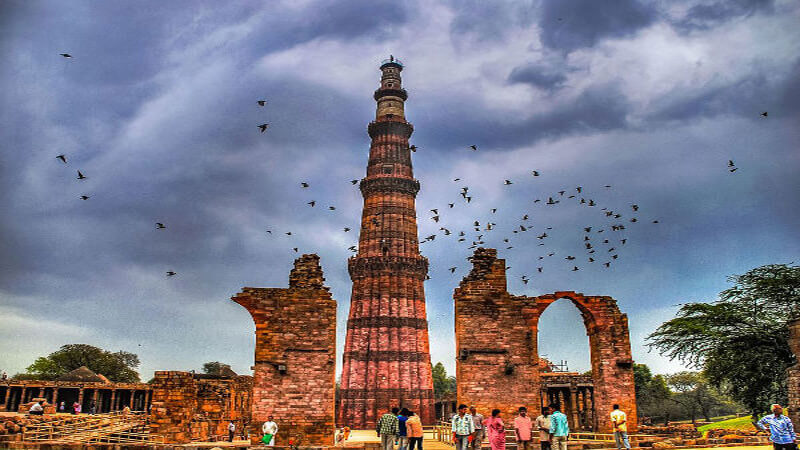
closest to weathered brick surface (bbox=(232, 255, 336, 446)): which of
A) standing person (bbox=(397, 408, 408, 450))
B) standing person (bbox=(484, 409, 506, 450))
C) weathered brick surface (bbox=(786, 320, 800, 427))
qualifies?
standing person (bbox=(397, 408, 408, 450))

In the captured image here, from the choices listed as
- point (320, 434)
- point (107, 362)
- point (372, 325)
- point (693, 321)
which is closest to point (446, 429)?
point (320, 434)

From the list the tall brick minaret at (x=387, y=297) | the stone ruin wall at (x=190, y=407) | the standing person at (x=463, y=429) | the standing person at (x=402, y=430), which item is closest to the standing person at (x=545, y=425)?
the standing person at (x=463, y=429)

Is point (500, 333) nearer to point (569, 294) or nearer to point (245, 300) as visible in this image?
point (569, 294)

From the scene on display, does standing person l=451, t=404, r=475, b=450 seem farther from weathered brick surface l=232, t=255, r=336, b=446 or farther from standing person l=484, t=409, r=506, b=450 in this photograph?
weathered brick surface l=232, t=255, r=336, b=446

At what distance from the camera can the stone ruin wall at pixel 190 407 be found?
53.1 feet

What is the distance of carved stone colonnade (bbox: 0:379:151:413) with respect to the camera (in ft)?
117

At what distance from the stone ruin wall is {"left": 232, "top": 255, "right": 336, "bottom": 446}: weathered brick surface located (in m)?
2.58

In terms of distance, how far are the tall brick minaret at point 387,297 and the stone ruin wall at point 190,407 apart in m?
7.07

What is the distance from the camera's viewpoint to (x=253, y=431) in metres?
14.9

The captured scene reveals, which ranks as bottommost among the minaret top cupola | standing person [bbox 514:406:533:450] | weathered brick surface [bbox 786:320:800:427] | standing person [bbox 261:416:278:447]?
standing person [bbox 261:416:278:447]

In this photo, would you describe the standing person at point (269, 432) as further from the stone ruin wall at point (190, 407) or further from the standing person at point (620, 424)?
the standing person at point (620, 424)

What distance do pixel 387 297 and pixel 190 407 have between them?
1762cm

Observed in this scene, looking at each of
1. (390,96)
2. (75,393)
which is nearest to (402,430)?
(390,96)

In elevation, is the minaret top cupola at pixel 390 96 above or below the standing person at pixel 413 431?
above
